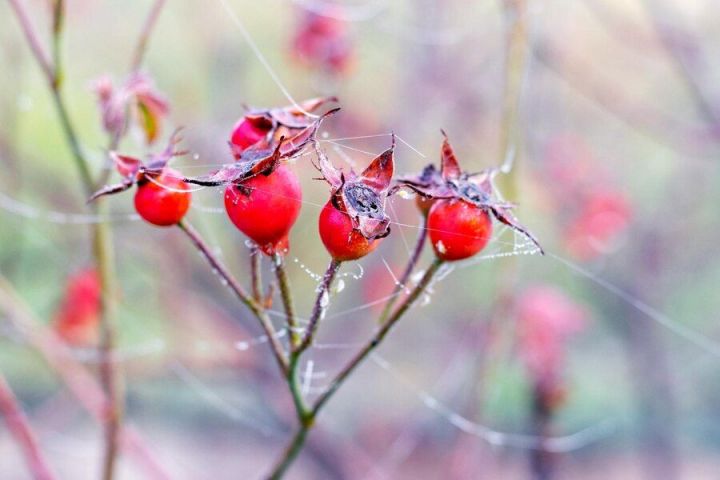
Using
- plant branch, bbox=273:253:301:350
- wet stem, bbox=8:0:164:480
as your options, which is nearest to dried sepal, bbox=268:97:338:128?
plant branch, bbox=273:253:301:350

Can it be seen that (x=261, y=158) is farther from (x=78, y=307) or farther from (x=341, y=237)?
(x=78, y=307)

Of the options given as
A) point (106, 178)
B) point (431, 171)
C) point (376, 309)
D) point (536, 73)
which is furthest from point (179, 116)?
point (431, 171)

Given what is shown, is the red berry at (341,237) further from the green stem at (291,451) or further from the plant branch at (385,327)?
the green stem at (291,451)

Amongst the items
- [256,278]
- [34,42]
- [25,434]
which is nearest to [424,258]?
[25,434]

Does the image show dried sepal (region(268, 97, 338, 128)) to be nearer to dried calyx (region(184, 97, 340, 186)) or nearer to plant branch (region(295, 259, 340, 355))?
dried calyx (region(184, 97, 340, 186))

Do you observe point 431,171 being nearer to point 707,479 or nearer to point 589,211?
point 589,211

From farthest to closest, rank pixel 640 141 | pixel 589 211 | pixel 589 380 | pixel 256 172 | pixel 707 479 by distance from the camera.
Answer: pixel 640 141 < pixel 589 380 < pixel 707 479 < pixel 589 211 < pixel 256 172

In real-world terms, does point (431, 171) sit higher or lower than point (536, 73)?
lower

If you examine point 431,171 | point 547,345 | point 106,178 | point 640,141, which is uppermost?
point 640,141
